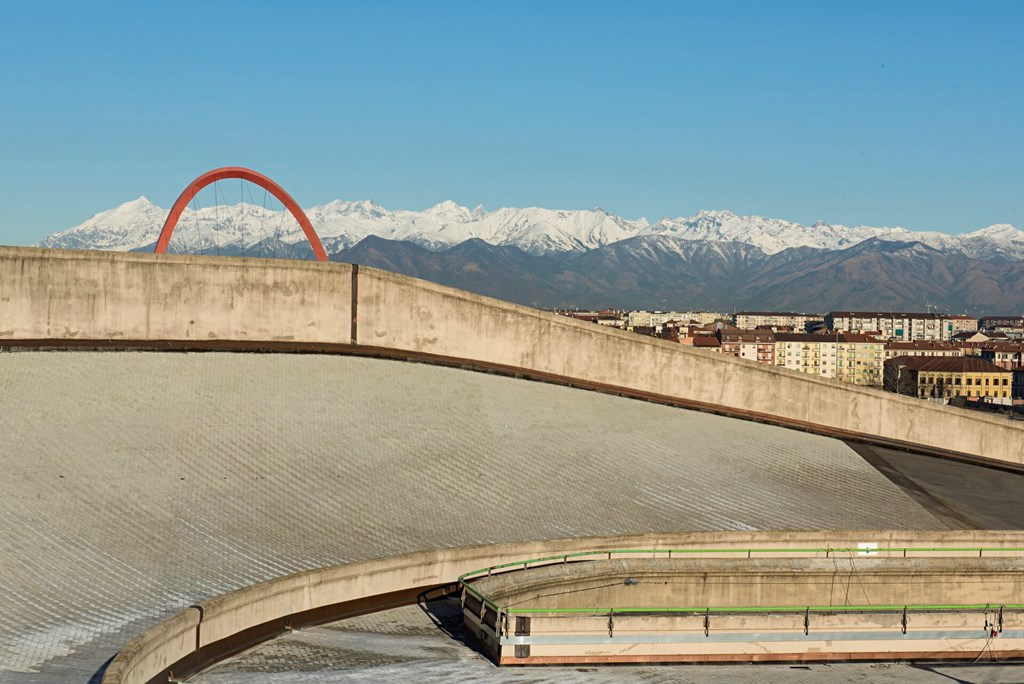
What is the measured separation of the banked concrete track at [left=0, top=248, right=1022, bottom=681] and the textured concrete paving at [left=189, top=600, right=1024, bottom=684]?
1.37m

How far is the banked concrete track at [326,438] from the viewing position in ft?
63.7

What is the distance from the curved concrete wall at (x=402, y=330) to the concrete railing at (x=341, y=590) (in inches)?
347

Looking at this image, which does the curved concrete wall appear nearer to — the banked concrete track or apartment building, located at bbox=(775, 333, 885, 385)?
the banked concrete track

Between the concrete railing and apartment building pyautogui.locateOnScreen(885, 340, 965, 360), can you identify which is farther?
apartment building pyautogui.locateOnScreen(885, 340, 965, 360)

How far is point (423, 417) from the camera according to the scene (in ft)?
90.2

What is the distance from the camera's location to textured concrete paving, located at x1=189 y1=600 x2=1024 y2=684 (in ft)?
56.3

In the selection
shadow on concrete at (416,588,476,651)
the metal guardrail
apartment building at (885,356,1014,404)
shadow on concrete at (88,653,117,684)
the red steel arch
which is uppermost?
the red steel arch

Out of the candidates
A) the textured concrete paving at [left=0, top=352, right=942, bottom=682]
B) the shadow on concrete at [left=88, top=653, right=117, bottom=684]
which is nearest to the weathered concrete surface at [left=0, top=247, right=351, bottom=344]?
the textured concrete paving at [left=0, top=352, right=942, bottom=682]

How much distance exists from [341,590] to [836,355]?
158113 millimetres

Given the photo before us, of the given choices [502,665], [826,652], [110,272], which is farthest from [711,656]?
[110,272]

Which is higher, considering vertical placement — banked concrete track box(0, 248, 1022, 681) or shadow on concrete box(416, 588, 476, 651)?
banked concrete track box(0, 248, 1022, 681)

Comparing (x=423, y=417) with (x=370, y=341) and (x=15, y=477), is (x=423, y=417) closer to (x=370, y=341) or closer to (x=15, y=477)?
(x=370, y=341)

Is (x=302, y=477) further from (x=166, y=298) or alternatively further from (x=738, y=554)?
(x=738, y=554)

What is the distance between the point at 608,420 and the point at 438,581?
34.2ft
